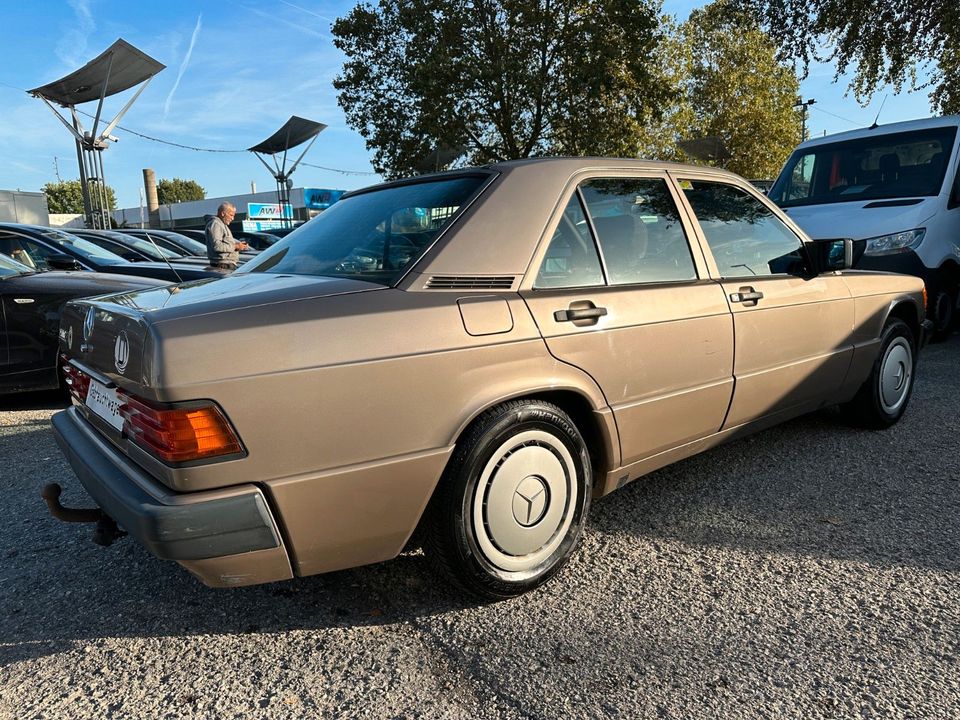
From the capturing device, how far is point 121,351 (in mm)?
2049

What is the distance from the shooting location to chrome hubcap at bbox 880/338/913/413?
4230 millimetres

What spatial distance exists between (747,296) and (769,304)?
0.62 ft

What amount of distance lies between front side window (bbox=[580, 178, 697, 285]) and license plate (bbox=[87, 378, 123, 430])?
6.01 feet

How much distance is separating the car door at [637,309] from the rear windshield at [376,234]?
41cm

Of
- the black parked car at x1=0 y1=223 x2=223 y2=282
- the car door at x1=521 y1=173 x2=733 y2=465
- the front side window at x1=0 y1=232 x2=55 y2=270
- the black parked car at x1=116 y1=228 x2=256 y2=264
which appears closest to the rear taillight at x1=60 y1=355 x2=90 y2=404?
the car door at x1=521 y1=173 x2=733 y2=465

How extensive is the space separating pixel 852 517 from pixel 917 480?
681 millimetres

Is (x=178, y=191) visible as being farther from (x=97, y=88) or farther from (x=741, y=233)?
(x=741, y=233)

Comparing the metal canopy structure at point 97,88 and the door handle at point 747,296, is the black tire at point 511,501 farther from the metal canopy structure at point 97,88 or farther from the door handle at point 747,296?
the metal canopy structure at point 97,88

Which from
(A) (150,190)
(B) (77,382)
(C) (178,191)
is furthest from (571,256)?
(C) (178,191)

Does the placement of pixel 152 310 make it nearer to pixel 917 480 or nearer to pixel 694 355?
pixel 694 355

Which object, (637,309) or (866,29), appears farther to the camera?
(866,29)

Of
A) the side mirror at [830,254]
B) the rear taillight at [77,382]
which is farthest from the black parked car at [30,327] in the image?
the side mirror at [830,254]

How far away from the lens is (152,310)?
204 cm

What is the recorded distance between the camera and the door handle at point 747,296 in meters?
3.13
